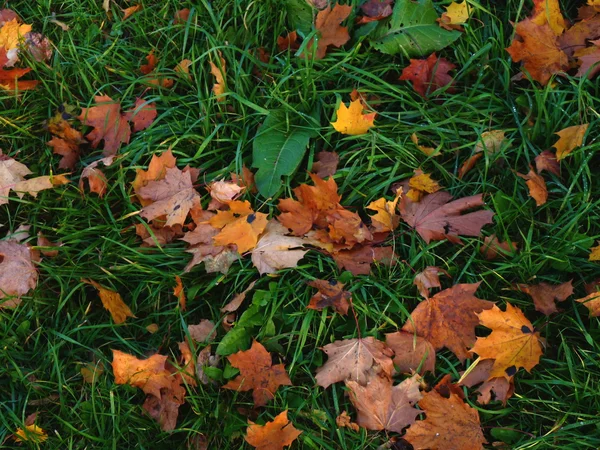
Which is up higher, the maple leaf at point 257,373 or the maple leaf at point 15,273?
the maple leaf at point 15,273

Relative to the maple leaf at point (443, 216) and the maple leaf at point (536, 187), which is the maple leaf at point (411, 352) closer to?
the maple leaf at point (443, 216)

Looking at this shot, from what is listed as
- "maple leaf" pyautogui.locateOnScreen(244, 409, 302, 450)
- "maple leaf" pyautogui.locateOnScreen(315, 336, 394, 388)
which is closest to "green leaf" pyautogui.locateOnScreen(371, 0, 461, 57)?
"maple leaf" pyautogui.locateOnScreen(315, 336, 394, 388)

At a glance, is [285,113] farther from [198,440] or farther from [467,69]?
[198,440]

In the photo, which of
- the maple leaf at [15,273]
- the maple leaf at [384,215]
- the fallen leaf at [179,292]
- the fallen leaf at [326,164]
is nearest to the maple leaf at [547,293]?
the maple leaf at [384,215]

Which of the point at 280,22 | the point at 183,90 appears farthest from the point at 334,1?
the point at 183,90

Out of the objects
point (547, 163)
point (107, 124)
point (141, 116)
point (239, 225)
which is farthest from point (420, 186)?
point (107, 124)

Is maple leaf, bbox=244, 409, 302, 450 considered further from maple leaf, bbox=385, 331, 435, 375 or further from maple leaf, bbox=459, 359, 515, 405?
maple leaf, bbox=459, 359, 515, 405

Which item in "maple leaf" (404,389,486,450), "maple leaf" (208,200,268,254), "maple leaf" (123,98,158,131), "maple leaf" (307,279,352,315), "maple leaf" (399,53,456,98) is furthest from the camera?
"maple leaf" (123,98,158,131)

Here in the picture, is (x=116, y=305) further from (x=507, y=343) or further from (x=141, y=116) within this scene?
(x=507, y=343)
